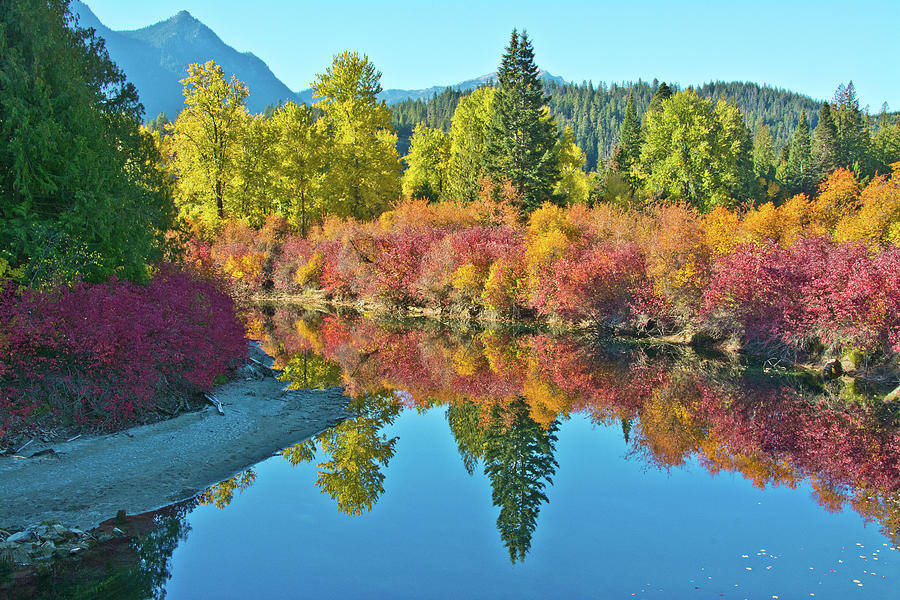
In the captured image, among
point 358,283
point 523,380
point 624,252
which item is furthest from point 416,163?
point 523,380

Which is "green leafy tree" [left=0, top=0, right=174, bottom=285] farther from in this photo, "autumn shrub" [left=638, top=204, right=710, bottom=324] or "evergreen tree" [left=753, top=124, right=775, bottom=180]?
"evergreen tree" [left=753, top=124, right=775, bottom=180]

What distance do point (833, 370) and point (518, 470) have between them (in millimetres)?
12296

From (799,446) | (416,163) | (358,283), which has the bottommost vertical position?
(799,446)

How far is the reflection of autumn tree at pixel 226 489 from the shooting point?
393 inches

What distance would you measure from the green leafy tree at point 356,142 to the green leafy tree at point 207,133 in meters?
5.84

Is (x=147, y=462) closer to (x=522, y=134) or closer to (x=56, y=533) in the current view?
(x=56, y=533)

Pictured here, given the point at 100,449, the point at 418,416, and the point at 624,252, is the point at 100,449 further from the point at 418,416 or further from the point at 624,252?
the point at 624,252

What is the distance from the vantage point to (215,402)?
46.8 feet

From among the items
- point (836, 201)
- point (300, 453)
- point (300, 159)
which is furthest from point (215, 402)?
point (836, 201)

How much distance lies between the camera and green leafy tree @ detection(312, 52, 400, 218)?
4234 cm

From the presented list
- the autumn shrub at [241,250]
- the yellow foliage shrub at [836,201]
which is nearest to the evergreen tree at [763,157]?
the yellow foliage shrub at [836,201]

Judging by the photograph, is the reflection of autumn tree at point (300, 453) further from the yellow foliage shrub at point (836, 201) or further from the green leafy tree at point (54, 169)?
the yellow foliage shrub at point (836, 201)

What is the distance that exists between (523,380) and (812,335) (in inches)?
344

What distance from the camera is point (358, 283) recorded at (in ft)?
119
